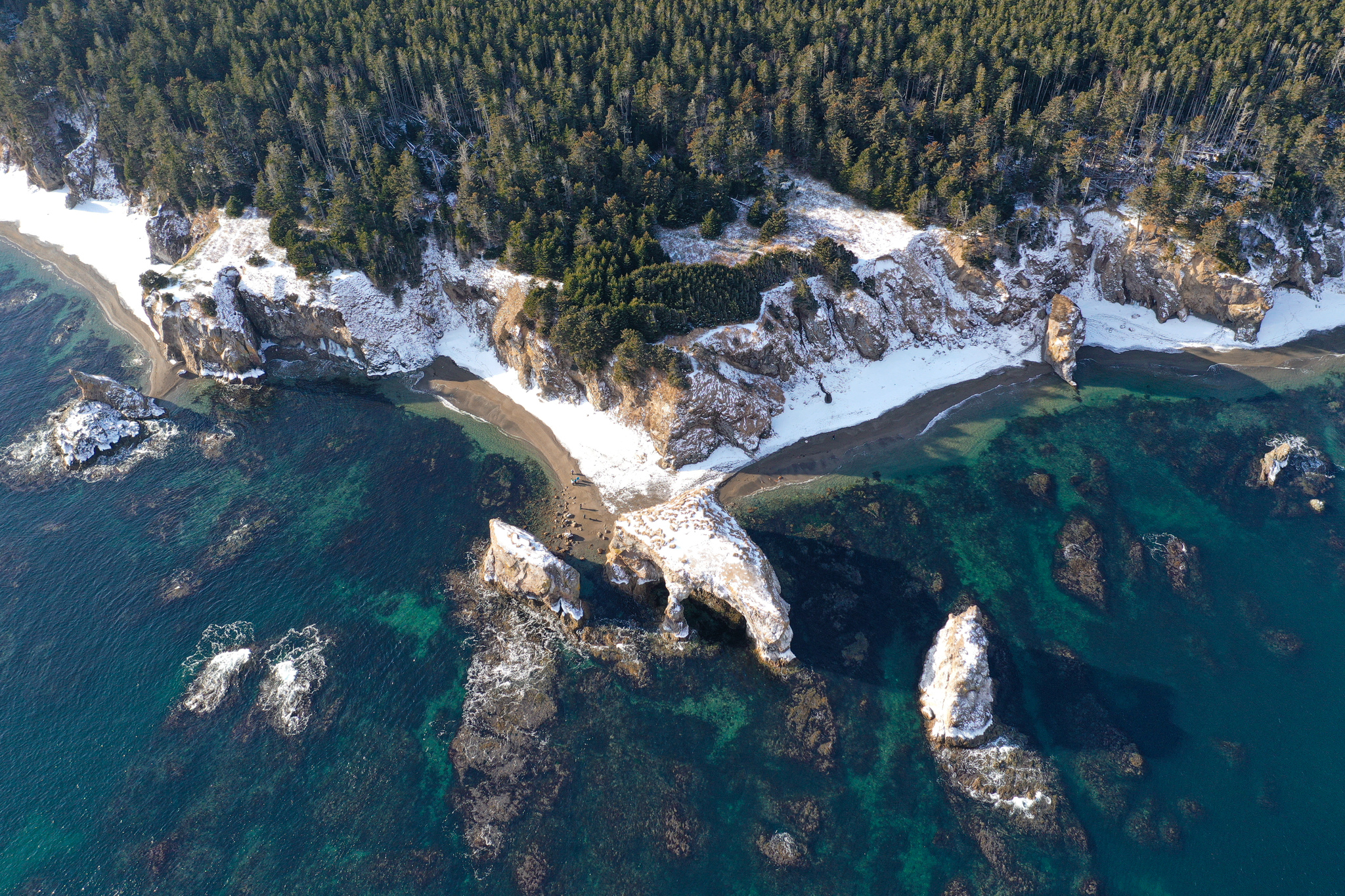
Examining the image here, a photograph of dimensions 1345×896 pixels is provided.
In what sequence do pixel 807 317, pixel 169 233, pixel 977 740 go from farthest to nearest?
pixel 169 233 < pixel 807 317 < pixel 977 740

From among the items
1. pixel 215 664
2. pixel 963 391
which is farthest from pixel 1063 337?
pixel 215 664

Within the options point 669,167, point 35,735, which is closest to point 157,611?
point 35,735

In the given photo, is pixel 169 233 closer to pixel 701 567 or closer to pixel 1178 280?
pixel 701 567

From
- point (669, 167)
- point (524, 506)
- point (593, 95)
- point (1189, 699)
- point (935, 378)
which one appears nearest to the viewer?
point (1189, 699)

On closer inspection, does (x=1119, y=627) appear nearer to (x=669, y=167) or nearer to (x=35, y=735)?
(x=669, y=167)

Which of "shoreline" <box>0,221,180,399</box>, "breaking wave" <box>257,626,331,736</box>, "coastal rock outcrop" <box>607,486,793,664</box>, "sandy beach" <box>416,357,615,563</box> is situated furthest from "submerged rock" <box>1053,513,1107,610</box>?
"shoreline" <box>0,221,180,399</box>

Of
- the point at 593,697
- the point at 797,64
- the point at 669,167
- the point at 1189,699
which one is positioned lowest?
the point at 1189,699
